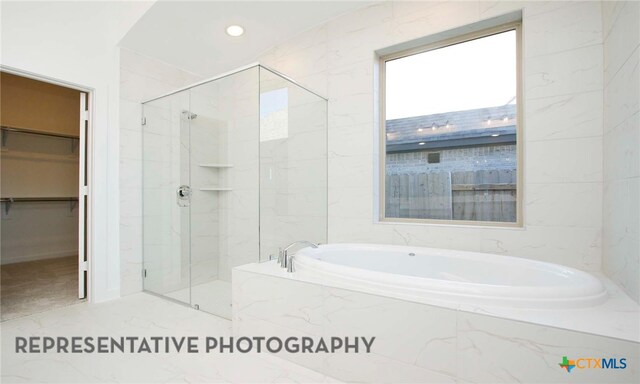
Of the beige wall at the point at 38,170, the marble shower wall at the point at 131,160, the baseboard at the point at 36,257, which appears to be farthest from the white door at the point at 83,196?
the baseboard at the point at 36,257

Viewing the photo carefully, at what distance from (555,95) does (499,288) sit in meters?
A: 1.38

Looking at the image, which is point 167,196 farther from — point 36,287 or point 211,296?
point 36,287

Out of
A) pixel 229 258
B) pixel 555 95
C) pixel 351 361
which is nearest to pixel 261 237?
pixel 229 258

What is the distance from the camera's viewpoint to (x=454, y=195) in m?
2.41

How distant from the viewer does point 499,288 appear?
1.28m

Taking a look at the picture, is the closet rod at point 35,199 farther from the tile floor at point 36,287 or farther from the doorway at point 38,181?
the tile floor at point 36,287

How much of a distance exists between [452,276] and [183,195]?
2314mm

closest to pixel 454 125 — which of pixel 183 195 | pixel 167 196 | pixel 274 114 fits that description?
pixel 274 114

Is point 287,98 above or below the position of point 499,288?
above

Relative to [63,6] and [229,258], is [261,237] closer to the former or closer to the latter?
[229,258]

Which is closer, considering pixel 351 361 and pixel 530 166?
pixel 351 361

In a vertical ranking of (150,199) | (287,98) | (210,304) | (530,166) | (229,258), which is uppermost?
(287,98)

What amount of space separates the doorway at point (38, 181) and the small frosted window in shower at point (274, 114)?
2.74m

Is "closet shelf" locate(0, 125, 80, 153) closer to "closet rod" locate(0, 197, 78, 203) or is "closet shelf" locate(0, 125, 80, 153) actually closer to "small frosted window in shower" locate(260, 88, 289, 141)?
"closet rod" locate(0, 197, 78, 203)
